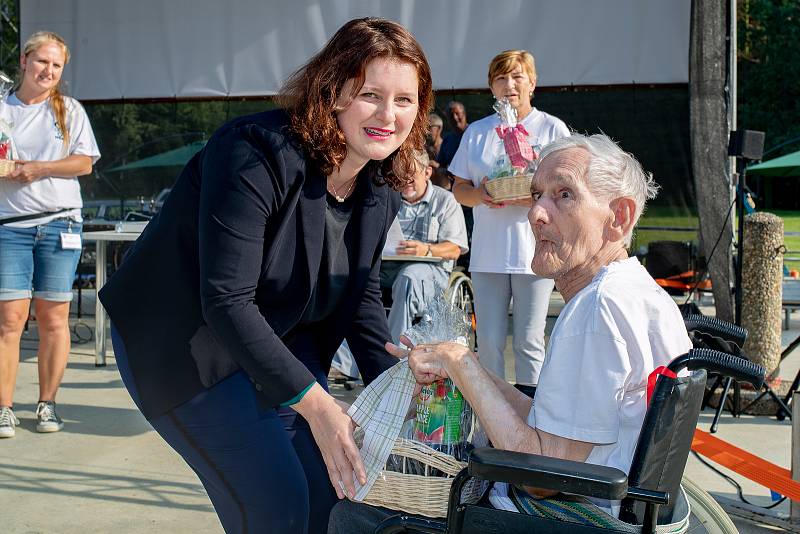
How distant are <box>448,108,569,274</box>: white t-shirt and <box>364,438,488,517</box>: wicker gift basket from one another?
2694 mm

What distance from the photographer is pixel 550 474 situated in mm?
1543

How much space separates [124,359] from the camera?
2.06 meters

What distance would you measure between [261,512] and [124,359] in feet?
1.61

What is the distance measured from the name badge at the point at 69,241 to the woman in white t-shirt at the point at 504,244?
205cm

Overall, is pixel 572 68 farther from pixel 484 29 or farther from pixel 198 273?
pixel 198 273

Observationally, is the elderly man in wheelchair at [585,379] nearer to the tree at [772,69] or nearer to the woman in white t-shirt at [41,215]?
the woman in white t-shirt at [41,215]

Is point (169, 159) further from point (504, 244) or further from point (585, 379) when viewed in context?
point (585, 379)

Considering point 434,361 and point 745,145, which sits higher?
point 745,145

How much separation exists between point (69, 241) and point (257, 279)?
312 cm

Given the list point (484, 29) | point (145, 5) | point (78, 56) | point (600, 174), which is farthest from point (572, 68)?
point (600, 174)

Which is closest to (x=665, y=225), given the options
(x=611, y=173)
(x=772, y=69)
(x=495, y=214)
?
(x=495, y=214)

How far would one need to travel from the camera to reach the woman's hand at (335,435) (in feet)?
5.99

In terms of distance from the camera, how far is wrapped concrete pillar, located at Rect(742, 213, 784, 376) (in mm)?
5230

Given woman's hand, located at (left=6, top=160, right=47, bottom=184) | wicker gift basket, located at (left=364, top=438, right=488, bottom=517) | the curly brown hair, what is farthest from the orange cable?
woman's hand, located at (left=6, top=160, right=47, bottom=184)
